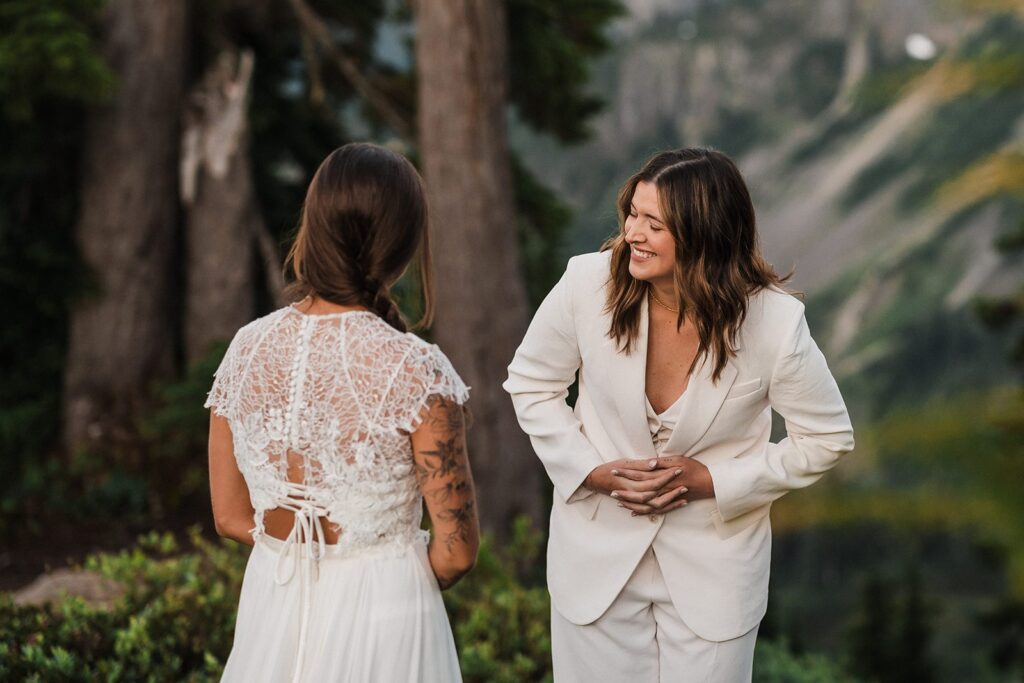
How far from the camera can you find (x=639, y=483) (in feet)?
9.62

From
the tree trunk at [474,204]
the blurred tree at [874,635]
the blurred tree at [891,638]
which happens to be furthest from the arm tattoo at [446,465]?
the blurred tree at [874,635]

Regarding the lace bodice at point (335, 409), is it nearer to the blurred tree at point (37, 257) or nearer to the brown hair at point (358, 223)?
the brown hair at point (358, 223)

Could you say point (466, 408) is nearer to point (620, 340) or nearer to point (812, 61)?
point (620, 340)

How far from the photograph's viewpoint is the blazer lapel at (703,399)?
2910mm

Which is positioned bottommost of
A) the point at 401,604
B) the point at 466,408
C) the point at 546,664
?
the point at 546,664

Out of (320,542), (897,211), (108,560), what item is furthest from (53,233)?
(897,211)

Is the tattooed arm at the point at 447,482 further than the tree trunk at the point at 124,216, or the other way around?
the tree trunk at the point at 124,216

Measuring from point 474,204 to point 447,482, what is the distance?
A: 534 cm

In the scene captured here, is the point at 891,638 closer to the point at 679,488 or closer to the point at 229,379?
the point at 679,488

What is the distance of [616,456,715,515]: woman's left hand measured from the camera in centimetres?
295

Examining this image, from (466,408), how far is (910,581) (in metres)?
15.5

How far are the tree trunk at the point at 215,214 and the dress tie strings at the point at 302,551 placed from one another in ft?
19.5

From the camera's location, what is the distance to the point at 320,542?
8.95 ft

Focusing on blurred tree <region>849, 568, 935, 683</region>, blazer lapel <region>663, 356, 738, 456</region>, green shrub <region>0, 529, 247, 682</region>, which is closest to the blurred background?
green shrub <region>0, 529, 247, 682</region>
